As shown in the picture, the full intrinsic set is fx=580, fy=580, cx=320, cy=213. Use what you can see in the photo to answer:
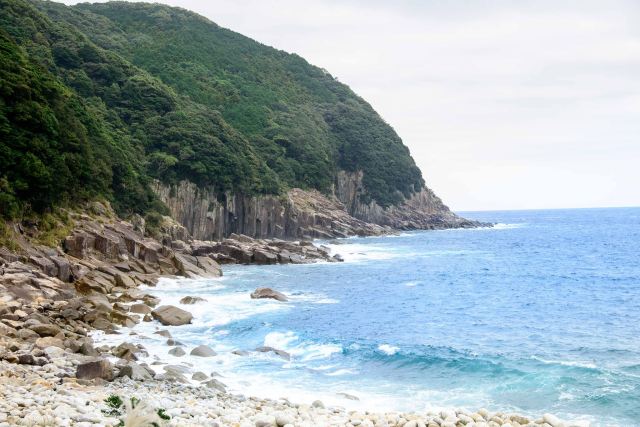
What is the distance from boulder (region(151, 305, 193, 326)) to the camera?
26.5 meters

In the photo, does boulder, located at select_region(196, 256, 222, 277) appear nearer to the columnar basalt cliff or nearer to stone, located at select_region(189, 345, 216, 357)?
the columnar basalt cliff

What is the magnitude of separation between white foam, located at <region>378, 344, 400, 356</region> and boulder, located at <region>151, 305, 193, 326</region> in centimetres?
939

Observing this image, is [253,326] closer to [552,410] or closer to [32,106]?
[552,410]

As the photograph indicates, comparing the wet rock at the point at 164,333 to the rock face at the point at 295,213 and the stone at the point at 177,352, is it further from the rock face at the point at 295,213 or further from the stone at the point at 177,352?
the rock face at the point at 295,213

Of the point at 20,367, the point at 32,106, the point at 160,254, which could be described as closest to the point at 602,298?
the point at 160,254

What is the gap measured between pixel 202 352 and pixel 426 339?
9.63 meters

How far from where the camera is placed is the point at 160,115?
7625cm

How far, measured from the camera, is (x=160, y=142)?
71062mm

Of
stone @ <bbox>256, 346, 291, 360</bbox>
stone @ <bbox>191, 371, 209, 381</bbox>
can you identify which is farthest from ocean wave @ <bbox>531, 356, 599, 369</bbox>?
stone @ <bbox>191, 371, 209, 381</bbox>

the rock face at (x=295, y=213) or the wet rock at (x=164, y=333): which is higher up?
the rock face at (x=295, y=213)

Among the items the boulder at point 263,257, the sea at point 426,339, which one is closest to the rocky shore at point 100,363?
the sea at point 426,339

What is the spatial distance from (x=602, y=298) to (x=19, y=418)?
34501 mm

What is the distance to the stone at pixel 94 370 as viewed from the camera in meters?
15.8

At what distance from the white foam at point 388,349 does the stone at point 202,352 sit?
21.2 ft
